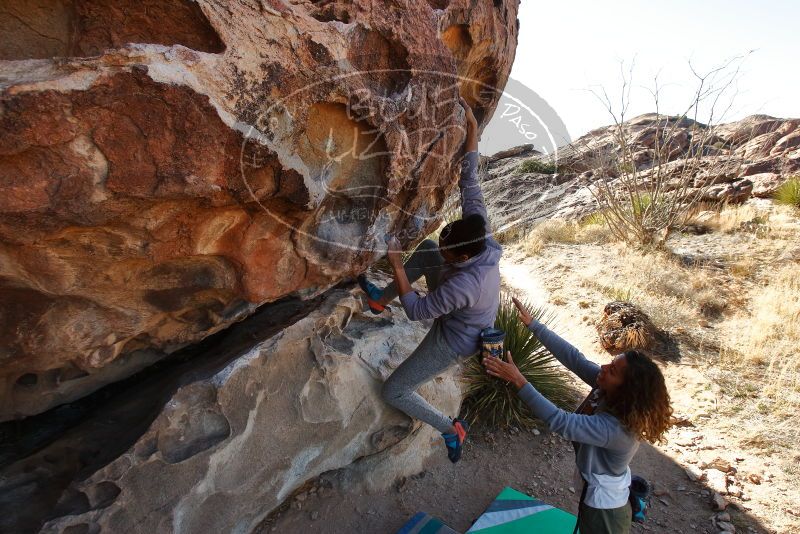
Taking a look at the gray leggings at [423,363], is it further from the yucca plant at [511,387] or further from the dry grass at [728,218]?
the dry grass at [728,218]

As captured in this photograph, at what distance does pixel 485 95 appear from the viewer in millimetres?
3834

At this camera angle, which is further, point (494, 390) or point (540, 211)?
point (540, 211)

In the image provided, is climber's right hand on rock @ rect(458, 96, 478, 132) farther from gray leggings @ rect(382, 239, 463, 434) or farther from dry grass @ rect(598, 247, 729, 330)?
dry grass @ rect(598, 247, 729, 330)

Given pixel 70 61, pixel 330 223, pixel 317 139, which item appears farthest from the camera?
pixel 330 223

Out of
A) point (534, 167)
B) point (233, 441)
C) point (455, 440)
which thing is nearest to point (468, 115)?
point (455, 440)

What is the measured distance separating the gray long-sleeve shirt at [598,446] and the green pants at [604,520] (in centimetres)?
4

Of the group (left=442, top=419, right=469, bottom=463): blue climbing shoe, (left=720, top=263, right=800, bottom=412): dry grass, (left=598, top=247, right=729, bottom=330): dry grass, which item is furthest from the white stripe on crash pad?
(left=598, top=247, right=729, bottom=330): dry grass

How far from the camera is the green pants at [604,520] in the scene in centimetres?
246

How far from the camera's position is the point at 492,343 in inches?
113

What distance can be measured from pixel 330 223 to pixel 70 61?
4.70 feet

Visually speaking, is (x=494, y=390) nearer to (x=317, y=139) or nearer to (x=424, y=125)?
(x=424, y=125)

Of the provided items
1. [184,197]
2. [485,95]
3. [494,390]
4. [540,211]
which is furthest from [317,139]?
[540,211]

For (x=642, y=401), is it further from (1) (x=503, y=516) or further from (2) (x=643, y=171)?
(2) (x=643, y=171)

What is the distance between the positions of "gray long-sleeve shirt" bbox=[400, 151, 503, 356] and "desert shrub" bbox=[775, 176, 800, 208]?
34.6 ft
